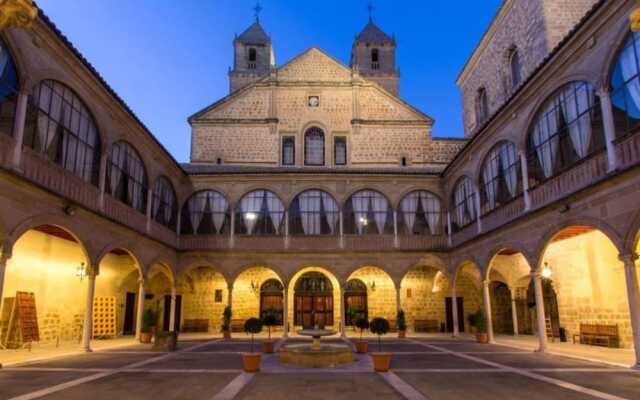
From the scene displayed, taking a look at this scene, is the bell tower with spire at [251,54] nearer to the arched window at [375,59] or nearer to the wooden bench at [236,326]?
the arched window at [375,59]

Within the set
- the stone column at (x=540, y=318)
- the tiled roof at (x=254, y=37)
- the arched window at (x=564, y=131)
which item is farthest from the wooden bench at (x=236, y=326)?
the tiled roof at (x=254, y=37)

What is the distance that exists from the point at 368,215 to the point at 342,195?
5.62 ft

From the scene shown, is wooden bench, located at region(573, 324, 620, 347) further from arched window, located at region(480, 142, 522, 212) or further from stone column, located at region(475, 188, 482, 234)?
arched window, located at region(480, 142, 522, 212)

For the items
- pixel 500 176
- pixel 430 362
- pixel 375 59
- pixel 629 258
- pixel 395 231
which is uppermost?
pixel 375 59

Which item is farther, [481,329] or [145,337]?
[481,329]

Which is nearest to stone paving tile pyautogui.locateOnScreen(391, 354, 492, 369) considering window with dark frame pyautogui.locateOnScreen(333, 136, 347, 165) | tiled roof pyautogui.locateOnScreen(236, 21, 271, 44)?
window with dark frame pyautogui.locateOnScreen(333, 136, 347, 165)

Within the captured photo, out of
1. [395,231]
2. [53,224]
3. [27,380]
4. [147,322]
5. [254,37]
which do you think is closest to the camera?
[27,380]

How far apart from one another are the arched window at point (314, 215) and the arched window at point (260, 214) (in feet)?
2.38

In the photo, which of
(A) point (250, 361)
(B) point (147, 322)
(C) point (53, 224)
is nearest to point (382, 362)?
(A) point (250, 361)

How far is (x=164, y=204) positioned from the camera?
69.5ft

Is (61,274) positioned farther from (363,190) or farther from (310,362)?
(363,190)

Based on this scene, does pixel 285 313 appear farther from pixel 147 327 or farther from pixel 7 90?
pixel 7 90

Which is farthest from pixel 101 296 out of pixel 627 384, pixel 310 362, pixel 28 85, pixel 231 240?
pixel 627 384

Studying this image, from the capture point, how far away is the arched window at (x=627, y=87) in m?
10.1
